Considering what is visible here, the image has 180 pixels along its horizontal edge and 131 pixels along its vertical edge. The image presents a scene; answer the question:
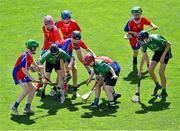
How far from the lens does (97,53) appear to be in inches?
893

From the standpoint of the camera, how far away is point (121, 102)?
62.2 feet

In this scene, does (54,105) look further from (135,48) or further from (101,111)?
(135,48)

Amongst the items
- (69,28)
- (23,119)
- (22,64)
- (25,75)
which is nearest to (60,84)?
(25,75)

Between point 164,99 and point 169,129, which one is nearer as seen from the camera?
point 169,129

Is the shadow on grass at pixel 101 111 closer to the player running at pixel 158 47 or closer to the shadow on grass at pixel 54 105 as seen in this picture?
the shadow on grass at pixel 54 105

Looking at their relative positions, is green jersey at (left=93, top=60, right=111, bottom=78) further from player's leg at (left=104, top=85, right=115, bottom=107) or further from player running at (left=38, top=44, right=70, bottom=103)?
player running at (left=38, top=44, right=70, bottom=103)

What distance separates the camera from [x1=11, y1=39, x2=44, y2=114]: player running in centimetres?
1806

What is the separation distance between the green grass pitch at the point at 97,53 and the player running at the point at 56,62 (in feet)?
1.17

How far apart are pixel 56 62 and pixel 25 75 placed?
1.34 meters

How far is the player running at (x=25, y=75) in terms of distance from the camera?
59.3 feet

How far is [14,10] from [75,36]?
308 inches

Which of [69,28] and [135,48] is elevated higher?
[69,28]

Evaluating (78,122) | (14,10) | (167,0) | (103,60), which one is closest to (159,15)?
(167,0)

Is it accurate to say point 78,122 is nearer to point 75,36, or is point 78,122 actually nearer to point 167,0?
point 75,36
